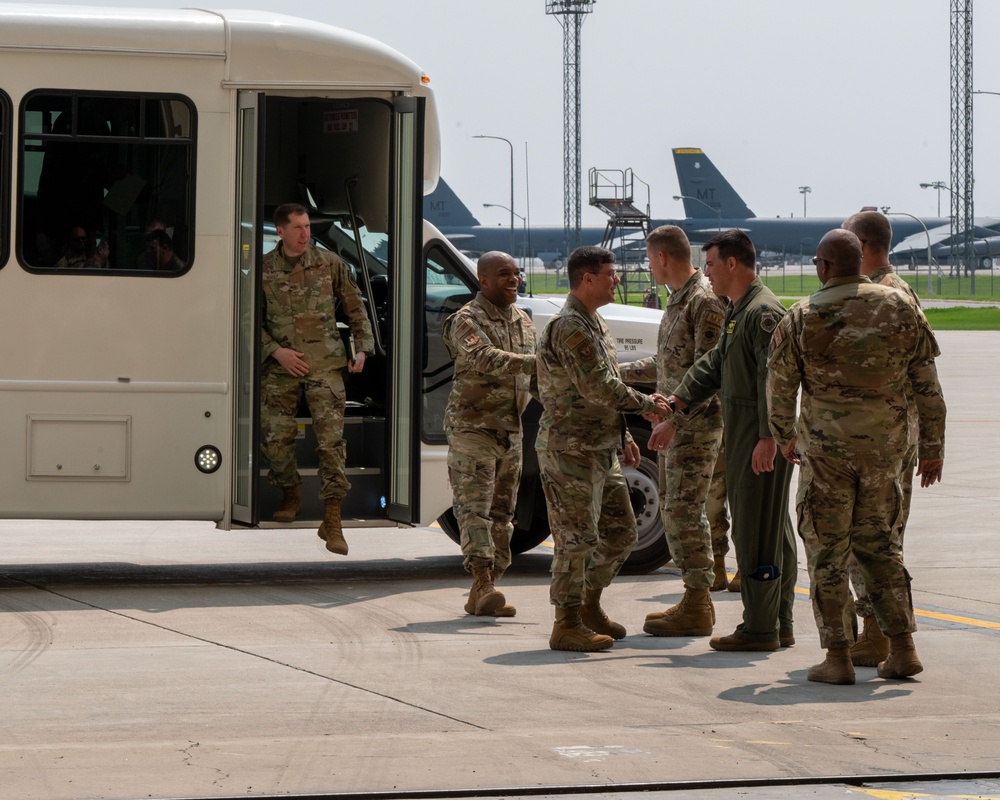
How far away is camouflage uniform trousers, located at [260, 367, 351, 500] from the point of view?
921cm

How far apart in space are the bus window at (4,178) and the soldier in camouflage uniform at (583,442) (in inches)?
127

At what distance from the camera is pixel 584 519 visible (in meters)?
7.28

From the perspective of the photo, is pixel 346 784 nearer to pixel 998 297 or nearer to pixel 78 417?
pixel 78 417

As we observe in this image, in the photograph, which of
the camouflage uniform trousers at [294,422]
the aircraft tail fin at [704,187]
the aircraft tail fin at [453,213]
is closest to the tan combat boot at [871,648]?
the camouflage uniform trousers at [294,422]

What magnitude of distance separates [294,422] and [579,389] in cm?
255

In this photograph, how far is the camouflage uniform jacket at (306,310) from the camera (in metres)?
9.23

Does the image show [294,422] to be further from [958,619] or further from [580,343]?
[958,619]

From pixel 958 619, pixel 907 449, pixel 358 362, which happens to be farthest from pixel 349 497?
pixel 907 449

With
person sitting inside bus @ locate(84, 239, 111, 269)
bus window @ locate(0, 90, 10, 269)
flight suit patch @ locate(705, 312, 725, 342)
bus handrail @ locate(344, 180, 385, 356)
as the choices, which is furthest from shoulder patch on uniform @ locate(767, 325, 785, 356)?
bus window @ locate(0, 90, 10, 269)

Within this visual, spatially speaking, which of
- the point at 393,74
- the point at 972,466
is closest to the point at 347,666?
the point at 393,74

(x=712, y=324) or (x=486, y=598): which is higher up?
(x=712, y=324)

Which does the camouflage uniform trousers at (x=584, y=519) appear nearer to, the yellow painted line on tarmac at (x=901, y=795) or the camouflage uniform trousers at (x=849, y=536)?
the camouflage uniform trousers at (x=849, y=536)

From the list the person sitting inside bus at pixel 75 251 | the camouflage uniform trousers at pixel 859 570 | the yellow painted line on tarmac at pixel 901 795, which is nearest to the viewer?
the yellow painted line on tarmac at pixel 901 795

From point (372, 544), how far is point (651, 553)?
232cm
